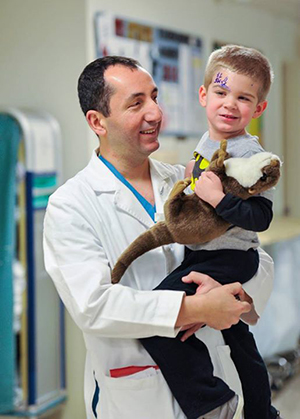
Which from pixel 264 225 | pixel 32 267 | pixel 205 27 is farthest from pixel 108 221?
pixel 205 27

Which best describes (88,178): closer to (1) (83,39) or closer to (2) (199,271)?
(2) (199,271)

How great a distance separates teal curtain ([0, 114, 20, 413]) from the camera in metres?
3.13

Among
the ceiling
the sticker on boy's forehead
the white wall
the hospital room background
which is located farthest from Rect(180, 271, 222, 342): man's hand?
the ceiling

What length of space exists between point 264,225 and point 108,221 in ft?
1.29

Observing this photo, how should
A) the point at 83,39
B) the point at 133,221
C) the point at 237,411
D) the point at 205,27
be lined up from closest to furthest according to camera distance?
the point at 237,411 → the point at 133,221 → the point at 83,39 → the point at 205,27

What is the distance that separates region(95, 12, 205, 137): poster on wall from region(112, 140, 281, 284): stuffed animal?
2.38 meters

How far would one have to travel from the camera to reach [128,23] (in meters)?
3.84

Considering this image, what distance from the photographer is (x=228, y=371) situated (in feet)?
5.09

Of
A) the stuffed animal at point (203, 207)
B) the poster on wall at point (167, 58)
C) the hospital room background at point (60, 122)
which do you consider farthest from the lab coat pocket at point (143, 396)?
the poster on wall at point (167, 58)

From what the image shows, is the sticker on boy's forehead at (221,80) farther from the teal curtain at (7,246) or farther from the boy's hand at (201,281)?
the teal curtain at (7,246)

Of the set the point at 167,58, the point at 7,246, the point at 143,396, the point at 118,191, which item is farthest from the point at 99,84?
the point at 167,58

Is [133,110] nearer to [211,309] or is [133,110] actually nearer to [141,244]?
[141,244]

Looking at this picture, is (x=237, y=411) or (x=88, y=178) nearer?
(x=237, y=411)

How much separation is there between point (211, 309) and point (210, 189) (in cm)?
26
